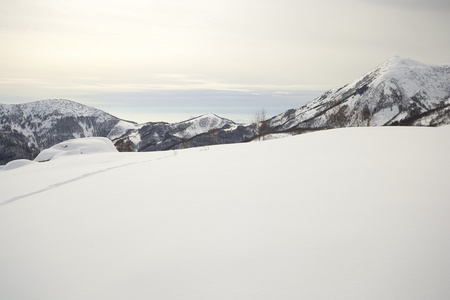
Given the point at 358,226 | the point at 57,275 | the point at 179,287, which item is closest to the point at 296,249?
the point at 358,226

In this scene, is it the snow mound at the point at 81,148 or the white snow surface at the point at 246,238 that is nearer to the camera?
the white snow surface at the point at 246,238

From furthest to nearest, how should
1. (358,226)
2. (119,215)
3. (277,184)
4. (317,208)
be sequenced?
1. (277,184)
2. (119,215)
3. (317,208)
4. (358,226)

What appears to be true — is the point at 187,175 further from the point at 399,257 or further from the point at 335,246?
the point at 399,257

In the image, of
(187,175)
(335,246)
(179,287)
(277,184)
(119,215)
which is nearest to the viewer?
(179,287)

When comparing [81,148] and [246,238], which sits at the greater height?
[246,238]

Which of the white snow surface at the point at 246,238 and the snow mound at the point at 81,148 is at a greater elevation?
the white snow surface at the point at 246,238

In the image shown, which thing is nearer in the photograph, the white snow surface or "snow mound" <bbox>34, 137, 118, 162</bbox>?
the white snow surface

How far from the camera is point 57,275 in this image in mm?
3426

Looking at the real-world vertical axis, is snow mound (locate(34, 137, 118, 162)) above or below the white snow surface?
below

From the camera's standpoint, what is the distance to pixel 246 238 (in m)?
3.88

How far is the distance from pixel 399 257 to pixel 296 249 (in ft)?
4.10

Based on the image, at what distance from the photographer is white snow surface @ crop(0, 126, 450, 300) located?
9.54 ft

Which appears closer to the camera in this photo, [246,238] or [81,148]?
[246,238]

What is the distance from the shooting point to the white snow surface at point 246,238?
2.91 m
